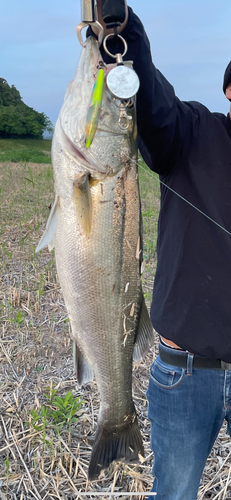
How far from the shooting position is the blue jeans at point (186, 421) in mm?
1624

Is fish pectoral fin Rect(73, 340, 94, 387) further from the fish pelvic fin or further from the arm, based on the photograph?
the arm

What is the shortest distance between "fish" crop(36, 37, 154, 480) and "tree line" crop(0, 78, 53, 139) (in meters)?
48.1

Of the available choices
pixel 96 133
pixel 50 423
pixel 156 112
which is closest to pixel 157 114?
pixel 156 112

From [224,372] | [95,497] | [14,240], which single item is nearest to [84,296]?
[224,372]

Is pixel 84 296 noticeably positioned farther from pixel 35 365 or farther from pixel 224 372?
pixel 35 365

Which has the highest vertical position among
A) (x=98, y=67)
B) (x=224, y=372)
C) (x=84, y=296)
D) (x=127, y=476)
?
(x=98, y=67)

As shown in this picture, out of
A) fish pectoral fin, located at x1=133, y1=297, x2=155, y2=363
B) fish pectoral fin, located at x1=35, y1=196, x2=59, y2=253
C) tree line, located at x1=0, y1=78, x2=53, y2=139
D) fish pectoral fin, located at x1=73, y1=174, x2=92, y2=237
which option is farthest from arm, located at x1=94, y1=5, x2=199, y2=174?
tree line, located at x1=0, y1=78, x2=53, y2=139

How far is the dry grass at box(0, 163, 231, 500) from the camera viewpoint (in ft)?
7.32

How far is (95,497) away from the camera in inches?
85.7

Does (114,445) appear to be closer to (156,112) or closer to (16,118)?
(156,112)

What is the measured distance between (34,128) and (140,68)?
5286 cm

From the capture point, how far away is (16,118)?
4641cm

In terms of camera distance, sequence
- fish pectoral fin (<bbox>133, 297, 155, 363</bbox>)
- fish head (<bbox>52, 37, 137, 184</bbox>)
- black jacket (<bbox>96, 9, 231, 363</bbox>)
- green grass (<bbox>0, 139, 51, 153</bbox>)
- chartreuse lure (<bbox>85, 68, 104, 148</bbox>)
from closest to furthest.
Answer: chartreuse lure (<bbox>85, 68, 104, 148</bbox>) → fish head (<bbox>52, 37, 137, 184</bbox>) → black jacket (<bbox>96, 9, 231, 363</bbox>) → fish pectoral fin (<bbox>133, 297, 155, 363</bbox>) → green grass (<bbox>0, 139, 51, 153</bbox>)

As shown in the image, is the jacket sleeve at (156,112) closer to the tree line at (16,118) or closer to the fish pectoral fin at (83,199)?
the fish pectoral fin at (83,199)
